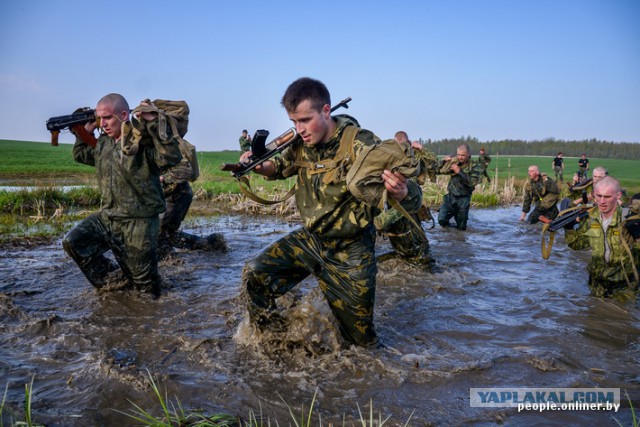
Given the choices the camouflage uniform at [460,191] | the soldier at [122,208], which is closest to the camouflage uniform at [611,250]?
the soldier at [122,208]

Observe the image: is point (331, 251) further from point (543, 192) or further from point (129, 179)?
point (543, 192)

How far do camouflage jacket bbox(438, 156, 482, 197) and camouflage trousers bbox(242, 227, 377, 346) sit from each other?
7850mm

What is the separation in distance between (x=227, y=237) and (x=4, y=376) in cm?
615

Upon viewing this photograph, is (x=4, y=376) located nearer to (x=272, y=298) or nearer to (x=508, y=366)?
(x=272, y=298)

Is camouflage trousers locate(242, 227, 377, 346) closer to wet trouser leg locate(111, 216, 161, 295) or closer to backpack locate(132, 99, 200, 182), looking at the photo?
backpack locate(132, 99, 200, 182)

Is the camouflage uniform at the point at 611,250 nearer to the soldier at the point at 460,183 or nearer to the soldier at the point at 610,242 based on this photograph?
the soldier at the point at 610,242

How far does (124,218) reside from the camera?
16.5 feet

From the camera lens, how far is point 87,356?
3.80 m

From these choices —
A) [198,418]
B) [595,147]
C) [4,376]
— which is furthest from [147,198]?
[595,147]

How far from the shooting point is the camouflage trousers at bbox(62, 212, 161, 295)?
506 centimetres

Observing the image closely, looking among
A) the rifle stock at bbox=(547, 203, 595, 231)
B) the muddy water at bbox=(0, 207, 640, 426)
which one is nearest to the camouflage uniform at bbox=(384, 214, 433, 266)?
the muddy water at bbox=(0, 207, 640, 426)

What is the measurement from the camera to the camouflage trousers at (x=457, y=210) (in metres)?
11.5

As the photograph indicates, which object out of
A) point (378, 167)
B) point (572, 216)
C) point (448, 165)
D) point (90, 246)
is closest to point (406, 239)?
point (572, 216)

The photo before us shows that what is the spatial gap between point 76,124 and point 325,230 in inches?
134
